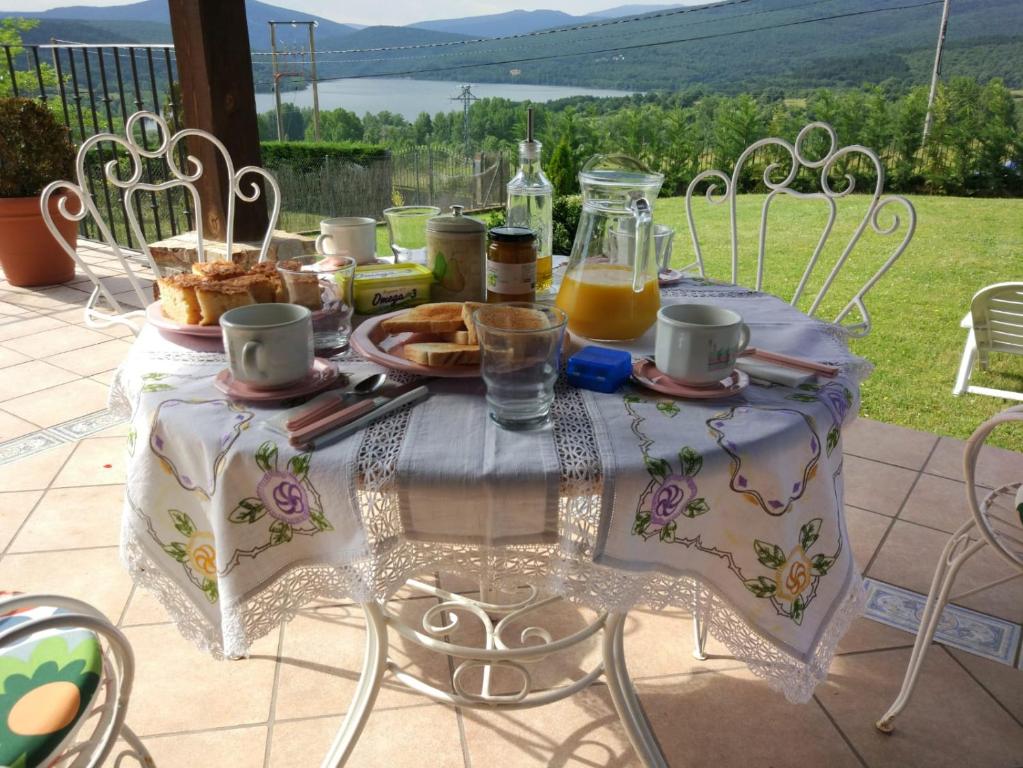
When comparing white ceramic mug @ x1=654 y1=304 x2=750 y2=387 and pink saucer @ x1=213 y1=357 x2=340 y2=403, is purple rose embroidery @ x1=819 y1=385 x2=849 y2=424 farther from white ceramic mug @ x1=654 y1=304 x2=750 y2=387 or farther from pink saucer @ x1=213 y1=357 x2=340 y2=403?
pink saucer @ x1=213 y1=357 x2=340 y2=403

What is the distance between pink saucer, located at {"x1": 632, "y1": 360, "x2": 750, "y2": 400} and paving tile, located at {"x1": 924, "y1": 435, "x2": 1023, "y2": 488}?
203cm

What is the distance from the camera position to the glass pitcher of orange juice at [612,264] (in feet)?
3.90

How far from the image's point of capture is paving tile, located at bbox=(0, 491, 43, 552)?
85.3 inches

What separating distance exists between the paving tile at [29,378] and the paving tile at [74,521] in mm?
996

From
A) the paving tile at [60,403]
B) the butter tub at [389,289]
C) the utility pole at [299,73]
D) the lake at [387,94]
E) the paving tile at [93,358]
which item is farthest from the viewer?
the utility pole at [299,73]

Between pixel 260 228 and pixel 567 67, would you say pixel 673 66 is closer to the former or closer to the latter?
pixel 567 67

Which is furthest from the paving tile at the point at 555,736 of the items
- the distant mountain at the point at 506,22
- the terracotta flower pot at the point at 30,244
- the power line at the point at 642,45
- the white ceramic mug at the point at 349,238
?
the distant mountain at the point at 506,22

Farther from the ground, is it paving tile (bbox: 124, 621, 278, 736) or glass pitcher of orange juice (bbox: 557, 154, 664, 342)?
glass pitcher of orange juice (bbox: 557, 154, 664, 342)

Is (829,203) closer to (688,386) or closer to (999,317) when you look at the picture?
(688,386)

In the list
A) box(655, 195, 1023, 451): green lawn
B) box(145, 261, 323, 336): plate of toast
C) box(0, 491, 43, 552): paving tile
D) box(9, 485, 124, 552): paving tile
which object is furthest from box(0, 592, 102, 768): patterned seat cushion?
box(655, 195, 1023, 451): green lawn

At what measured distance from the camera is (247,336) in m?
0.95

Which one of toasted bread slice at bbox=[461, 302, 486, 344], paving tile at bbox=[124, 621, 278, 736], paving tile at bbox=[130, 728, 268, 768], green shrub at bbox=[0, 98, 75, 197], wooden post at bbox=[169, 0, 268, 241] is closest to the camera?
toasted bread slice at bbox=[461, 302, 486, 344]

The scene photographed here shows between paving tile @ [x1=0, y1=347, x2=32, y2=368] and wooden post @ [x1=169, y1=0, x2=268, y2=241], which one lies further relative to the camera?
paving tile @ [x1=0, y1=347, x2=32, y2=368]

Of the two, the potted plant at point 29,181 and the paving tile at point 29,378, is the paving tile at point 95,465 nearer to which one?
the paving tile at point 29,378
